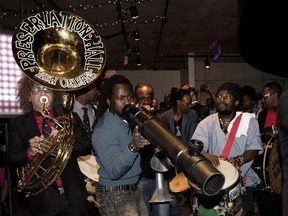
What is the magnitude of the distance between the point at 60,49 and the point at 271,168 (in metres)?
2.75

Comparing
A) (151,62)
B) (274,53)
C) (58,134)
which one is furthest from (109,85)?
Answer: (151,62)

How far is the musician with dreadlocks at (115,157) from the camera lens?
2.64m

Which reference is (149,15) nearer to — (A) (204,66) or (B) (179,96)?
(B) (179,96)

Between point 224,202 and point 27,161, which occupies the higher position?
point 27,161

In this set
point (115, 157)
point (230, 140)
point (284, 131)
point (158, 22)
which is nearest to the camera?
point (284, 131)

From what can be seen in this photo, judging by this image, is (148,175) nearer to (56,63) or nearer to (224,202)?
(224,202)

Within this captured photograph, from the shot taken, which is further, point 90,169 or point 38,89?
point 90,169

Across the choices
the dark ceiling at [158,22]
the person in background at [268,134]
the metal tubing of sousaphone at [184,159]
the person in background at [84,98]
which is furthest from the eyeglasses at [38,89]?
the dark ceiling at [158,22]

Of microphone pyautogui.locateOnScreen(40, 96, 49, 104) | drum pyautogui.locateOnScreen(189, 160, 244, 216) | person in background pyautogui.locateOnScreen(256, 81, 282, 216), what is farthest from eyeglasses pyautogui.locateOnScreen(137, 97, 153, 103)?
microphone pyautogui.locateOnScreen(40, 96, 49, 104)

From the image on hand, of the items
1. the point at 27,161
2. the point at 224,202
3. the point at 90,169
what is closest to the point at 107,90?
the point at 27,161

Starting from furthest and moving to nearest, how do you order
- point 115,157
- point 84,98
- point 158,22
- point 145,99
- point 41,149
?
1. point 158,22
2. point 145,99
3. point 84,98
4. point 41,149
5. point 115,157

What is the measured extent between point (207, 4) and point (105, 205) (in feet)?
24.2

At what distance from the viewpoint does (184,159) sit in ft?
3.91

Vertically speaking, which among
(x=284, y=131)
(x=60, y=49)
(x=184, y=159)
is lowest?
(x=184, y=159)
